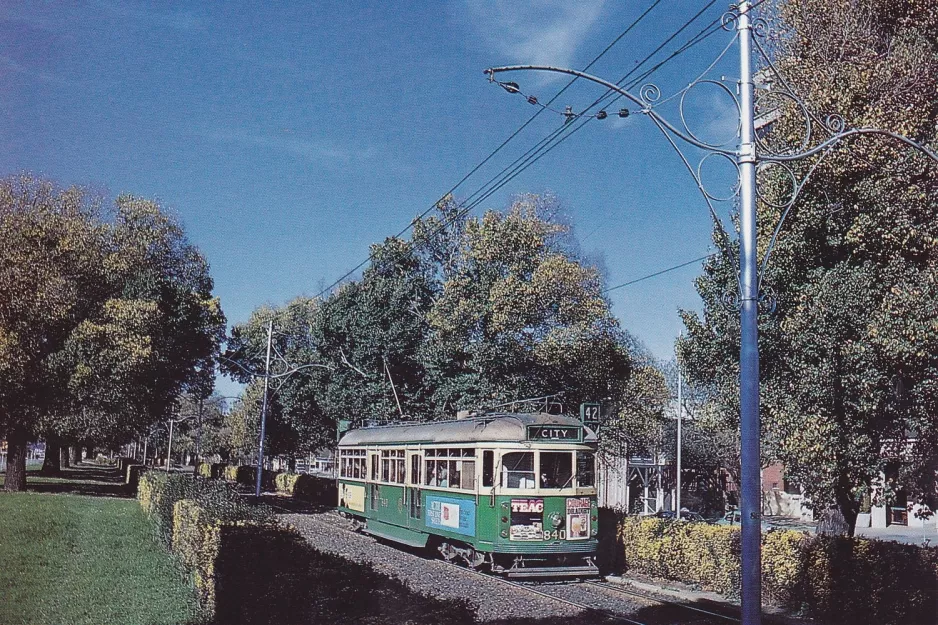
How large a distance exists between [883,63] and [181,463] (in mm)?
116220

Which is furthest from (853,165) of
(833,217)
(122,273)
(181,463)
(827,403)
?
(181,463)

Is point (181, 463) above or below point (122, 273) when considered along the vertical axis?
below

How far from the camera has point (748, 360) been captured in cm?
770

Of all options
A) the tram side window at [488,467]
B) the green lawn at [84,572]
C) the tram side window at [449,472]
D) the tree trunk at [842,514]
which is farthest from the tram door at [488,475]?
the tree trunk at [842,514]

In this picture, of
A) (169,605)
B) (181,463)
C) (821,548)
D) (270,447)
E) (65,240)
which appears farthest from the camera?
(181,463)

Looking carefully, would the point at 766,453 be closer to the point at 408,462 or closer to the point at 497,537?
the point at 497,537

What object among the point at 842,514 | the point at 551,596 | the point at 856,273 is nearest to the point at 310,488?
the point at 551,596

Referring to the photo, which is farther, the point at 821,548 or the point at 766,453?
the point at 766,453

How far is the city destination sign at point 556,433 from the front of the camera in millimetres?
16891

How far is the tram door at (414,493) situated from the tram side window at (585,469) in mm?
4294

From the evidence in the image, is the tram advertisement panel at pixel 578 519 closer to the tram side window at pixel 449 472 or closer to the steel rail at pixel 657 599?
the steel rail at pixel 657 599

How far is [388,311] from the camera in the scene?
36.7 meters

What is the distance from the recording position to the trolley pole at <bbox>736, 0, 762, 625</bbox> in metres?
7.35

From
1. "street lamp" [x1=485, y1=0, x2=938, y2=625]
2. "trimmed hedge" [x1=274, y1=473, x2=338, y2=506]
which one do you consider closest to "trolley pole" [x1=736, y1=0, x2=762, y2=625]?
"street lamp" [x1=485, y1=0, x2=938, y2=625]
